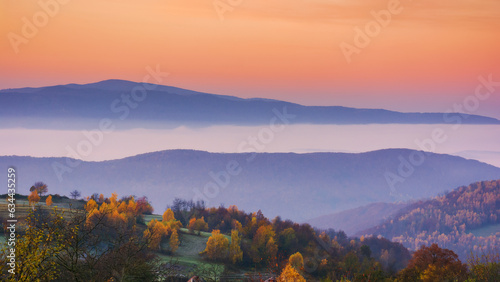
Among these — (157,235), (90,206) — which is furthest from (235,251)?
(90,206)

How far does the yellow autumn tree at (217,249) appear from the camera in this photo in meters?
117

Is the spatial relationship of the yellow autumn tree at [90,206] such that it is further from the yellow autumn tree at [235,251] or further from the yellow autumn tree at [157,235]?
the yellow autumn tree at [235,251]

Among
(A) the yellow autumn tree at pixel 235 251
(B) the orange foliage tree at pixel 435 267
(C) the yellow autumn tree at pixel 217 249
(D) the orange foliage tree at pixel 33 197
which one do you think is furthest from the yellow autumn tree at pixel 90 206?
(B) the orange foliage tree at pixel 435 267

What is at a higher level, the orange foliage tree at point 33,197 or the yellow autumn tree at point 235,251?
the orange foliage tree at point 33,197

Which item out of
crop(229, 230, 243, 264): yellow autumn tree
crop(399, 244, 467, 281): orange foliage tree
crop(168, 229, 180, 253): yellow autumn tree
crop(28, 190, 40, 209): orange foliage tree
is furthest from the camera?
crop(28, 190, 40, 209): orange foliage tree

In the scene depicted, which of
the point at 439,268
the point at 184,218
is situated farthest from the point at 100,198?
the point at 439,268

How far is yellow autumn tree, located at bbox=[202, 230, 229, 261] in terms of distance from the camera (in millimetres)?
116594

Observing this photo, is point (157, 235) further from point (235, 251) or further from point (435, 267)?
point (435, 267)

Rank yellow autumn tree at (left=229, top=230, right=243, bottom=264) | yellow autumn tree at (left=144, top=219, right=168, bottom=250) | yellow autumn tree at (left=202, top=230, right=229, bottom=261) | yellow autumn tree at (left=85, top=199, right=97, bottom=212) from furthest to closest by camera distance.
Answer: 1. yellow autumn tree at (left=229, top=230, right=243, bottom=264)
2. yellow autumn tree at (left=85, top=199, right=97, bottom=212)
3. yellow autumn tree at (left=202, top=230, right=229, bottom=261)
4. yellow autumn tree at (left=144, top=219, right=168, bottom=250)

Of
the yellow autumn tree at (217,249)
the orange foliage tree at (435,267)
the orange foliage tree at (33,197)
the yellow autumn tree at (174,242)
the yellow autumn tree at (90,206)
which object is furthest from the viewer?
the orange foliage tree at (33,197)

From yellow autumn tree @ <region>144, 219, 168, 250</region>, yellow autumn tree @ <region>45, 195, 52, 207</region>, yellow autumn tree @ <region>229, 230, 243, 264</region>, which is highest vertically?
yellow autumn tree @ <region>45, 195, 52, 207</region>

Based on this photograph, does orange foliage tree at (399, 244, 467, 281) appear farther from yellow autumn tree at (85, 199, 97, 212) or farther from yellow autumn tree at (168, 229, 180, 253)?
yellow autumn tree at (85, 199, 97, 212)

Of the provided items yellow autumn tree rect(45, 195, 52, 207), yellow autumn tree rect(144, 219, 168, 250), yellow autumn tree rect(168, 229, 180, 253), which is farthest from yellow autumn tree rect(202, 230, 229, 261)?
yellow autumn tree rect(45, 195, 52, 207)

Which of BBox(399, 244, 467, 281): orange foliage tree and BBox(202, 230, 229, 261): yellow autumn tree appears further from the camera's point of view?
BBox(202, 230, 229, 261): yellow autumn tree
